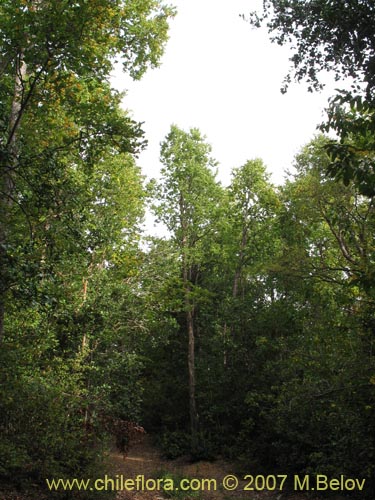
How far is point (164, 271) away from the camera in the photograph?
57.0 ft

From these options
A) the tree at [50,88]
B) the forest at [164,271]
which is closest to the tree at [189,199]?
the forest at [164,271]

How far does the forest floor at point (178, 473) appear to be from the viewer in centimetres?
1310

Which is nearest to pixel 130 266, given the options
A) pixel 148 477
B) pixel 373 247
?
pixel 148 477

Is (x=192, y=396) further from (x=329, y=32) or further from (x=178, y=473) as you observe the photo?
(x=329, y=32)

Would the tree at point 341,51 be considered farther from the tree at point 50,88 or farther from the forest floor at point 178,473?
the forest floor at point 178,473

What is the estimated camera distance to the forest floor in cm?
1310

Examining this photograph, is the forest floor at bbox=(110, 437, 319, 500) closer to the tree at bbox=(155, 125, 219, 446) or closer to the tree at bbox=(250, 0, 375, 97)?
the tree at bbox=(155, 125, 219, 446)

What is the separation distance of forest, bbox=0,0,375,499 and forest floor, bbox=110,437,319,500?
2.46ft

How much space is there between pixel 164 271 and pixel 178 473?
7.57 m

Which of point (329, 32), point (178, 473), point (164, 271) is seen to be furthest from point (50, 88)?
point (178, 473)

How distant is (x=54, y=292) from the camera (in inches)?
261

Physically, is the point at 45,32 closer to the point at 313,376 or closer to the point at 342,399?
the point at 342,399

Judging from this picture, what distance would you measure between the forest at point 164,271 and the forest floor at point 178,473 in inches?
29.6

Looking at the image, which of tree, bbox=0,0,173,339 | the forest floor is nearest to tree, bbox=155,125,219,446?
the forest floor
